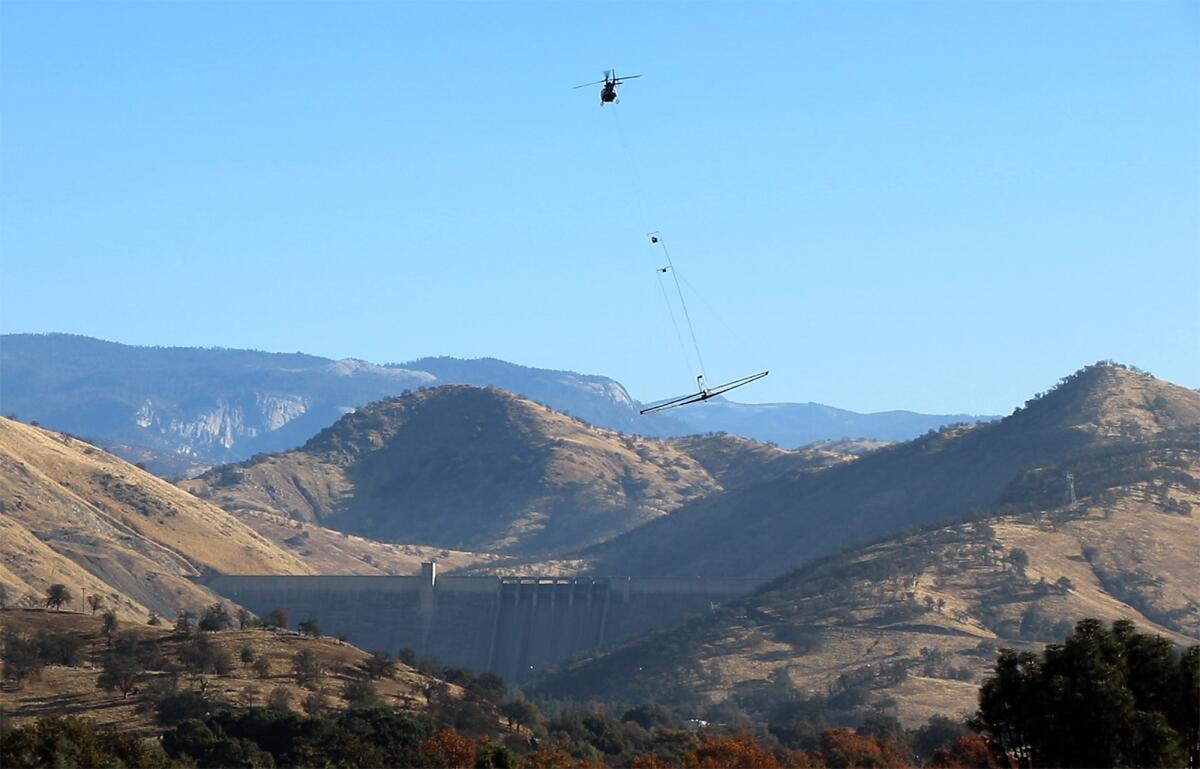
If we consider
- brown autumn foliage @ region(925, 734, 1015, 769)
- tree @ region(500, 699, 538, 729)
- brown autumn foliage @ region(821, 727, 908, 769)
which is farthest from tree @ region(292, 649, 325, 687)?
brown autumn foliage @ region(925, 734, 1015, 769)

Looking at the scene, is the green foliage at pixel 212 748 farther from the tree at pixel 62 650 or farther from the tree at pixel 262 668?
the tree at pixel 62 650

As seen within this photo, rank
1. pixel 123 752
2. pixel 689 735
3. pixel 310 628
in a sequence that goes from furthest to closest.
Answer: pixel 310 628 < pixel 689 735 < pixel 123 752

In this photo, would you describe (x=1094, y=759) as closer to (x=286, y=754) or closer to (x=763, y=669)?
(x=286, y=754)

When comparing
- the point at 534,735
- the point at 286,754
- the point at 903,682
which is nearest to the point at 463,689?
the point at 534,735

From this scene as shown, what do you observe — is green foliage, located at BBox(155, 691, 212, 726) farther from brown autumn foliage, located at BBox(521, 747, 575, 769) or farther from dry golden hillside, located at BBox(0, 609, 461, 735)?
brown autumn foliage, located at BBox(521, 747, 575, 769)

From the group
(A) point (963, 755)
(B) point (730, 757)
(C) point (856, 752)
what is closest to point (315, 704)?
(B) point (730, 757)

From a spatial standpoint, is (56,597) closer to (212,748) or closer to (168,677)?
(168,677)
